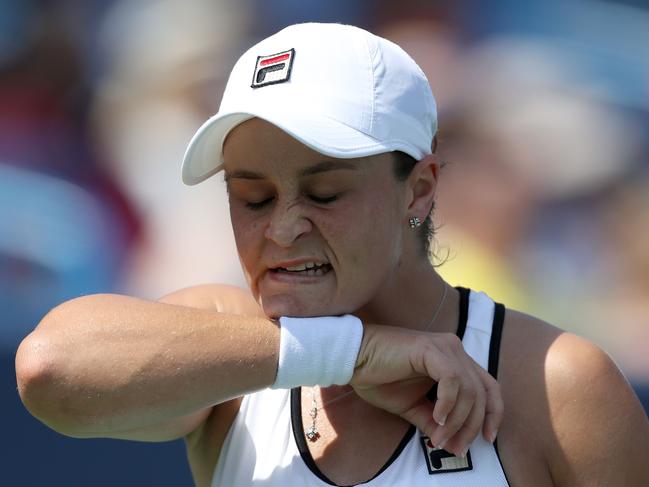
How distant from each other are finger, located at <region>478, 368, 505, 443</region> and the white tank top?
0.03 metres

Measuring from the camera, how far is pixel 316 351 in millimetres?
1646

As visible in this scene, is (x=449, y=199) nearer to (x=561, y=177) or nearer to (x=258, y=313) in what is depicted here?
(x=561, y=177)

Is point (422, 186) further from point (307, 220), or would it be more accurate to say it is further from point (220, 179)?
point (220, 179)

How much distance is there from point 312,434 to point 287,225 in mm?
428

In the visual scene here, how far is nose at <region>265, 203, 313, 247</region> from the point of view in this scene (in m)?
1.68

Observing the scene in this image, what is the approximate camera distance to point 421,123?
5.93ft

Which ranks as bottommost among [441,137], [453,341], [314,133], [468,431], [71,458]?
[71,458]

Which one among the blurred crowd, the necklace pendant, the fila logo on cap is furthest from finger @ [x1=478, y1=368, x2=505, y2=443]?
the blurred crowd

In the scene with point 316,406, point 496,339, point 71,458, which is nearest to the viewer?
point 496,339

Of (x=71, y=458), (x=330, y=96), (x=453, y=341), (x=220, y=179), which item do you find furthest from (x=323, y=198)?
(x=71, y=458)

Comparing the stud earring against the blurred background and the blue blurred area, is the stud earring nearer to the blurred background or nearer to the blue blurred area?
the blurred background

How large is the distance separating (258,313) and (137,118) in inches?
58.1

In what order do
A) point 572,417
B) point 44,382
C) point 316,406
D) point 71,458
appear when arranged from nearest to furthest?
point 44,382 → point 572,417 → point 316,406 → point 71,458

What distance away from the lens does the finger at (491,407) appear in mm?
1681
